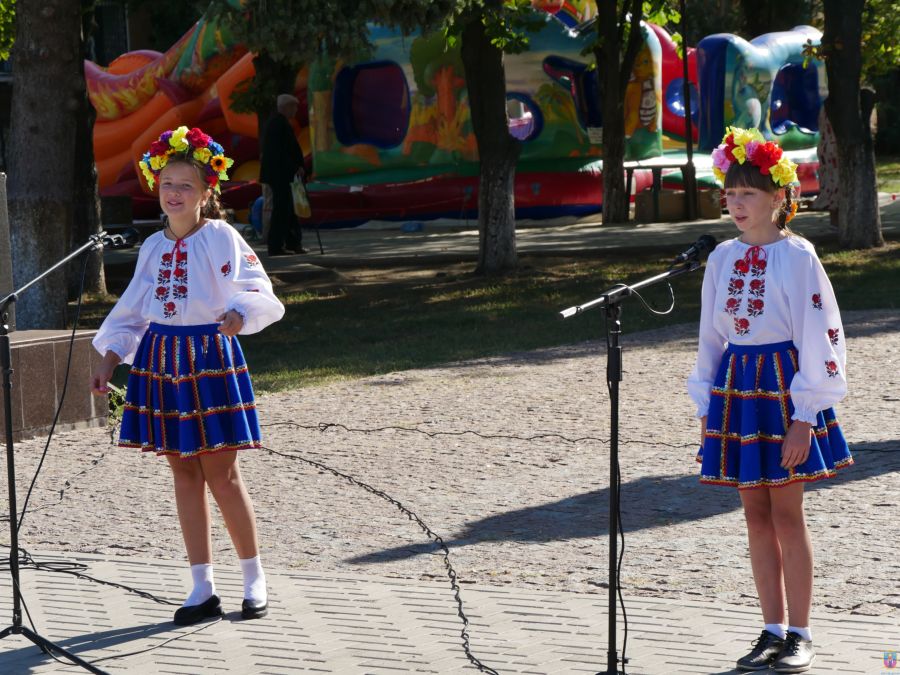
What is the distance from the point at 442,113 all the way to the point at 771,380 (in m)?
20.3

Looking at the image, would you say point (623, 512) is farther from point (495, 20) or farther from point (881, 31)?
point (881, 31)

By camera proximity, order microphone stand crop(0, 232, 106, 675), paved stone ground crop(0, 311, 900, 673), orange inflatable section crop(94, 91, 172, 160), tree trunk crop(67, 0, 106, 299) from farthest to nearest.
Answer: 1. orange inflatable section crop(94, 91, 172, 160)
2. tree trunk crop(67, 0, 106, 299)
3. paved stone ground crop(0, 311, 900, 673)
4. microphone stand crop(0, 232, 106, 675)

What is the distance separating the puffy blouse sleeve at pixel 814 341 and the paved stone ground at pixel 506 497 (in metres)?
0.85

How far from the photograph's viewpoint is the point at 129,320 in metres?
5.11

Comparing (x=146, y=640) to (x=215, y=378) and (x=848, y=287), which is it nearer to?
(x=215, y=378)

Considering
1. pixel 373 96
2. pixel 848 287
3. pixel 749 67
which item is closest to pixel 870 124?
pixel 848 287

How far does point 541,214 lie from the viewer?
24.7 meters

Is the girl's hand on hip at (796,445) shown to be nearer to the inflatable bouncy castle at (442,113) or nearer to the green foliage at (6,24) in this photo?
the green foliage at (6,24)

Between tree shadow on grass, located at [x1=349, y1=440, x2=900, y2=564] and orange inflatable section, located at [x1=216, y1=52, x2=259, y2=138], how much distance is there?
18.4m

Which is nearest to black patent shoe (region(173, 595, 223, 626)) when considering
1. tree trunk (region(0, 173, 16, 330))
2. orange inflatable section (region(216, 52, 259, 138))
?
tree trunk (region(0, 173, 16, 330))

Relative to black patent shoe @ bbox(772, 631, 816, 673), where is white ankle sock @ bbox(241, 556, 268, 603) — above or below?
above

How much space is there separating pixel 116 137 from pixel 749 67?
12.5 metres

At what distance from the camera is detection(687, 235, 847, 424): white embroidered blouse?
417 centimetres

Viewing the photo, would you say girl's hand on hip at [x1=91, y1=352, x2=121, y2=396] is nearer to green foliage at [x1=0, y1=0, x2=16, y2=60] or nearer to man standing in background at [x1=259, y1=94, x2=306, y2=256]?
man standing in background at [x1=259, y1=94, x2=306, y2=256]
